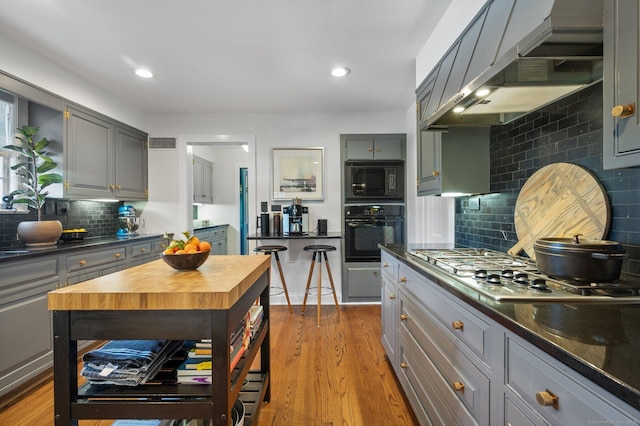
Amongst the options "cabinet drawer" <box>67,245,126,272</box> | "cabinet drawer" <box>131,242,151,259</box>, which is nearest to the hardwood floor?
"cabinet drawer" <box>67,245,126,272</box>

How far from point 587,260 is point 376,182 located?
288cm

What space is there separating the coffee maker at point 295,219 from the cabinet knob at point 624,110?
3094 millimetres

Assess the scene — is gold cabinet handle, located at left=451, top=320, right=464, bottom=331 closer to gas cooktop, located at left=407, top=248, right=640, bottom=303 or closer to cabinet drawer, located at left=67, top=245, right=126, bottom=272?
gas cooktop, located at left=407, top=248, right=640, bottom=303

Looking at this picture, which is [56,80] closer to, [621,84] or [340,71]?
[340,71]

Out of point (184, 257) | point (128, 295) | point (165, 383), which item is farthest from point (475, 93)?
point (165, 383)

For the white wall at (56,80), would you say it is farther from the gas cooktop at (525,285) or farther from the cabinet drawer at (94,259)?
the gas cooktop at (525,285)

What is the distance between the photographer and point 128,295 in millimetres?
1027

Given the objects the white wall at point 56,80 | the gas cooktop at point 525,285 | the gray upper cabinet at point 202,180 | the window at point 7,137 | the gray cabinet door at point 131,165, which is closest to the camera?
the gas cooktop at point 525,285

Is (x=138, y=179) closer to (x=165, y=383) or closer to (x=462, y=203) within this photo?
(x=165, y=383)

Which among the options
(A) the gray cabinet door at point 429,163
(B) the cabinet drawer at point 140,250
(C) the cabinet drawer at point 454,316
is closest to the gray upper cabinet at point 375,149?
(A) the gray cabinet door at point 429,163

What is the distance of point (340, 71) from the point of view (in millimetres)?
2840

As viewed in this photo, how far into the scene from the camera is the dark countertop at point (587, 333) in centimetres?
55

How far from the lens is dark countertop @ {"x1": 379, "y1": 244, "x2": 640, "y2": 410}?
551 mm

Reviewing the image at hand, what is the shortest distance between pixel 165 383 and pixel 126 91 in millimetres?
3287
